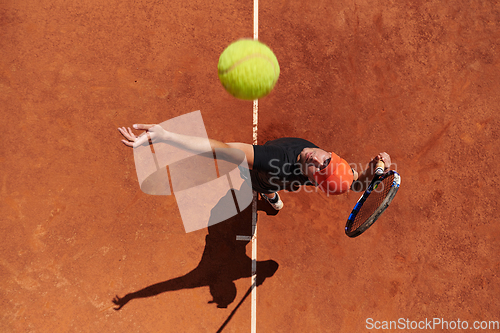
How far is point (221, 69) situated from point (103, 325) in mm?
4441

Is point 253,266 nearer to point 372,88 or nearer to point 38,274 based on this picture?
point 38,274

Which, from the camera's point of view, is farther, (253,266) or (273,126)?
(273,126)

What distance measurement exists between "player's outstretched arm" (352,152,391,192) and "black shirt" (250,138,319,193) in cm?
93

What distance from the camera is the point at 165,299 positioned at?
432cm

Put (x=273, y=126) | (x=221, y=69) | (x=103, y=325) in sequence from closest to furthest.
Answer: (x=221, y=69), (x=103, y=325), (x=273, y=126)

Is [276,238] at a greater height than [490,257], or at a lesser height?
greater

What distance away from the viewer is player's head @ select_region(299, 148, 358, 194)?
3025 mm

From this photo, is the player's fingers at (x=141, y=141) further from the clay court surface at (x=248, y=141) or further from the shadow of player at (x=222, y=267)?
the shadow of player at (x=222, y=267)

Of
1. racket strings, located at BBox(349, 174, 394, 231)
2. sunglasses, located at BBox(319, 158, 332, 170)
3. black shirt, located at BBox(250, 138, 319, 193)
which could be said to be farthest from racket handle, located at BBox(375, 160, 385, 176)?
black shirt, located at BBox(250, 138, 319, 193)

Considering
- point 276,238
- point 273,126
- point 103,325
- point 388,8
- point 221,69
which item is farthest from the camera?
point 388,8

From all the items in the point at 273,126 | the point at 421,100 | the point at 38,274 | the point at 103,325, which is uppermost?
the point at 421,100

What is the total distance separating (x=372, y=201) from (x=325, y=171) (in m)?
0.80

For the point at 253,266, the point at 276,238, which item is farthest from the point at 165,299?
the point at 276,238

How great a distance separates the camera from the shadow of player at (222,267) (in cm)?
435
